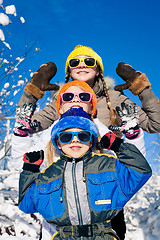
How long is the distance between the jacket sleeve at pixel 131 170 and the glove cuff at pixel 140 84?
0.86m

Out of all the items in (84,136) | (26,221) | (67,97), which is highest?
(67,97)

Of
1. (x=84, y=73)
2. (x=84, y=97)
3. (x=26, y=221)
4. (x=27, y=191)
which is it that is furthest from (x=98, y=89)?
(x=26, y=221)

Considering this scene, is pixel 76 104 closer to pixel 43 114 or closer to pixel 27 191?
pixel 43 114

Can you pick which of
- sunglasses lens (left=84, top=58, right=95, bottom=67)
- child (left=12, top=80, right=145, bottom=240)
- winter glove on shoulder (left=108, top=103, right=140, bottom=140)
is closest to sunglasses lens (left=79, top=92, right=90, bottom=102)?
child (left=12, top=80, right=145, bottom=240)

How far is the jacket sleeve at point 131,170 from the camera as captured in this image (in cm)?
157

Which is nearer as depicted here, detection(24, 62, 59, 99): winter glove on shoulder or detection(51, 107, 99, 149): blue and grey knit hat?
detection(51, 107, 99, 149): blue and grey knit hat

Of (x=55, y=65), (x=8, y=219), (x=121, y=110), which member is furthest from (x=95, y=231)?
(x=8, y=219)

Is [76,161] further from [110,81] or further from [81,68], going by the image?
[110,81]

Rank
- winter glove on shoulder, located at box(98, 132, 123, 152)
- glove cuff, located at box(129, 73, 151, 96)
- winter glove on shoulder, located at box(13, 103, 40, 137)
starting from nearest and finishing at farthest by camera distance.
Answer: winter glove on shoulder, located at box(98, 132, 123, 152) → winter glove on shoulder, located at box(13, 103, 40, 137) → glove cuff, located at box(129, 73, 151, 96)

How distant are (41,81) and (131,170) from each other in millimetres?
1535

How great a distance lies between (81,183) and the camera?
1.68 meters

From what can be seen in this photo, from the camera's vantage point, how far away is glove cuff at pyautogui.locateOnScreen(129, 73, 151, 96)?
7.34 feet

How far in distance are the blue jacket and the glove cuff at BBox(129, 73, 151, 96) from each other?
848 millimetres

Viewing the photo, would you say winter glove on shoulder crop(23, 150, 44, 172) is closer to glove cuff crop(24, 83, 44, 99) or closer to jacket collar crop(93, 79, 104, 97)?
glove cuff crop(24, 83, 44, 99)
